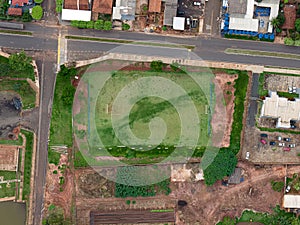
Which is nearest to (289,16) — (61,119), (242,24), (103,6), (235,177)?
(242,24)

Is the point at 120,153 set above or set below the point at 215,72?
below

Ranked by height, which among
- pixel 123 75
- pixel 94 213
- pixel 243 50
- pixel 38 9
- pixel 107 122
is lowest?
pixel 94 213

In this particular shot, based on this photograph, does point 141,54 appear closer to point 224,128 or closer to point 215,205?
point 224,128

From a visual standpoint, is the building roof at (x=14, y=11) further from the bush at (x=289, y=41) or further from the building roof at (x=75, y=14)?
the bush at (x=289, y=41)

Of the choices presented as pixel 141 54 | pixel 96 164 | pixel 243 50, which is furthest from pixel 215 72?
pixel 96 164

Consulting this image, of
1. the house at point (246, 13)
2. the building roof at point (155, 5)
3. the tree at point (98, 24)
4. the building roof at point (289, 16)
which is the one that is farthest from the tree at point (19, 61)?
the building roof at point (289, 16)

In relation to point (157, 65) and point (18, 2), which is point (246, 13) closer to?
point (157, 65)
